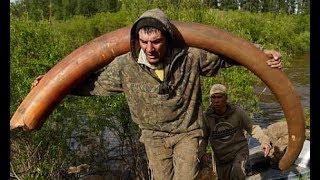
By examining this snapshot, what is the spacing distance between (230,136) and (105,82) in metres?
2.66

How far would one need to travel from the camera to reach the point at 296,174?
7941mm

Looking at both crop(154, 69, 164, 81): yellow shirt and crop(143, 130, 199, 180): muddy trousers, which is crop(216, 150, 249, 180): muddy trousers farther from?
crop(154, 69, 164, 81): yellow shirt

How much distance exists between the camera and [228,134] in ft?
21.2

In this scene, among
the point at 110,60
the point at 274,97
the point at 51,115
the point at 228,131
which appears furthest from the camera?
the point at 274,97

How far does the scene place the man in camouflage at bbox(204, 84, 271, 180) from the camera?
249 inches

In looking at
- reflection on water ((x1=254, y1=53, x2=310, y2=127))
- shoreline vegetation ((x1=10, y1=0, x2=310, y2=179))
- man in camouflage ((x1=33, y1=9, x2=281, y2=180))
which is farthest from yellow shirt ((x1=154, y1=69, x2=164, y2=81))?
reflection on water ((x1=254, y1=53, x2=310, y2=127))

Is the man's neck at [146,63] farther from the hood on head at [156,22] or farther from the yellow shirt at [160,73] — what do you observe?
the hood on head at [156,22]

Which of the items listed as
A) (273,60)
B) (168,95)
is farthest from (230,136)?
(168,95)

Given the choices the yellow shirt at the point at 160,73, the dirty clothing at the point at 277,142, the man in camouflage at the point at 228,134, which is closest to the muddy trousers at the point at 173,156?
the yellow shirt at the point at 160,73

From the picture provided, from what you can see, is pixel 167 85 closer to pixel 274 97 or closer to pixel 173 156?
pixel 173 156

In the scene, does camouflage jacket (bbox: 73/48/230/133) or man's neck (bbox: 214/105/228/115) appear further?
man's neck (bbox: 214/105/228/115)

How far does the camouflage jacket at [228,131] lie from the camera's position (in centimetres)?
639

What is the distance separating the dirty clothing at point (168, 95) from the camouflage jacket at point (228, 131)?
6.69 feet
